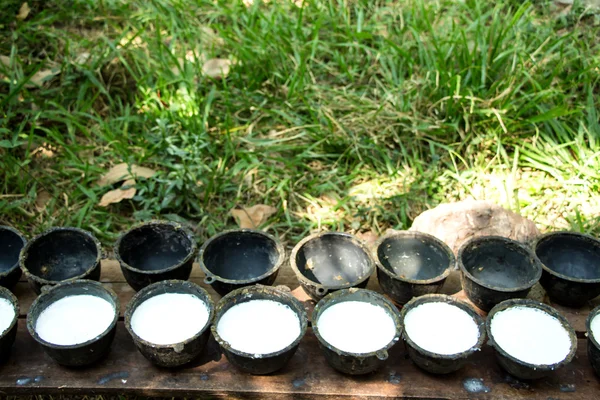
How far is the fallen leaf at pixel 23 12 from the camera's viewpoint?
3.67 m

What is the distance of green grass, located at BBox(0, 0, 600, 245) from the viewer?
303 cm

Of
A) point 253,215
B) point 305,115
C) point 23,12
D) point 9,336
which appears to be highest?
point 23,12

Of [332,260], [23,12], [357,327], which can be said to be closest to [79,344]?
[357,327]

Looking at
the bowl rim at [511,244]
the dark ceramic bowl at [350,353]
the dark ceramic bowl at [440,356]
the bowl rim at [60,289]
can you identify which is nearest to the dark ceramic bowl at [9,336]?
the bowl rim at [60,289]

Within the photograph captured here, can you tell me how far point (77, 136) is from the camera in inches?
134

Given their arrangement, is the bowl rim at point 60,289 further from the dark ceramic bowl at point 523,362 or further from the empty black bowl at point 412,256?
the dark ceramic bowl at point 523,362

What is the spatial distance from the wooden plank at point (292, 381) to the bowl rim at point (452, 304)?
112mm

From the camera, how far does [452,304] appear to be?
2.01m

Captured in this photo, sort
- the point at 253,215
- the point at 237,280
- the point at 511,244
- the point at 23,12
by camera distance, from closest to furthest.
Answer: the point at 237,280 → the point at 511,244 → the point at 253,215 → the point at 23,12

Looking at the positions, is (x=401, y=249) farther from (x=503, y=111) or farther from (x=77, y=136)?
(x=77, y=136)

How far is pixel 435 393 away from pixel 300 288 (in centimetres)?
58

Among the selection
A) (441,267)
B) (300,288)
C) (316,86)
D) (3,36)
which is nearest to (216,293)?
(300,288)

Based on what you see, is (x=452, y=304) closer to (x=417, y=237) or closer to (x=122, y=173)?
(x=417, y=237)

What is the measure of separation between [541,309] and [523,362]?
239 millimetres
